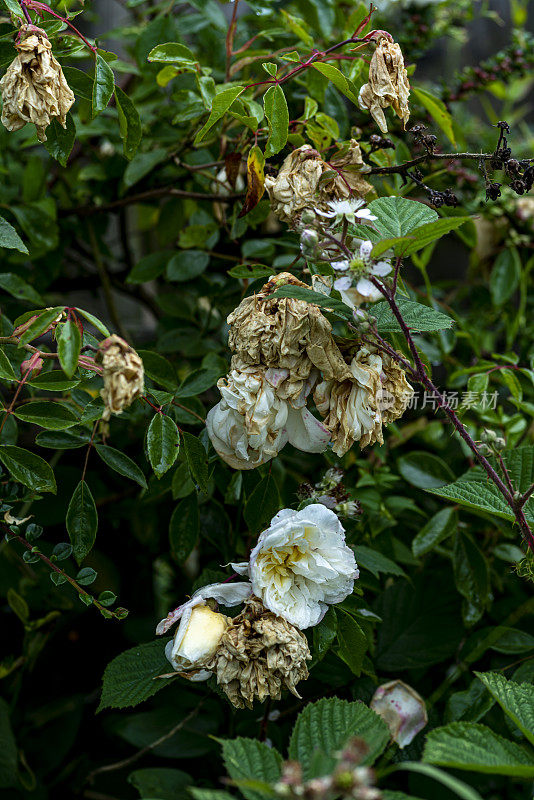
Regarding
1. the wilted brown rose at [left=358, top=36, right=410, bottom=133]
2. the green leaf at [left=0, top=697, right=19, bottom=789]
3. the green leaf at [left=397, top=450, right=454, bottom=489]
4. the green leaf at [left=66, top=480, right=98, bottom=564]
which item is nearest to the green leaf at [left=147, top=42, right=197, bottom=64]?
the wilted brown rose at [left=358, top=36, right=410, bottom=133]

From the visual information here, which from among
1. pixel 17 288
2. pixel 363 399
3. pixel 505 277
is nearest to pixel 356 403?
pixel 363 399

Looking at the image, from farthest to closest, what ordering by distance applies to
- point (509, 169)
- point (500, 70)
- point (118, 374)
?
point (500, 70)
point (509, 169)
point (118, 374)

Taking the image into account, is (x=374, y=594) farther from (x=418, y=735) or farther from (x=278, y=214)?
(x=278, y=214)

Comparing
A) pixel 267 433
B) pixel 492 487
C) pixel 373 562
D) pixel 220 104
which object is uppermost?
pixel 220 104

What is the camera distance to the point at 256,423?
569mm

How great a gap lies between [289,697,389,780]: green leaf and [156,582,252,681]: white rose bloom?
9 cm

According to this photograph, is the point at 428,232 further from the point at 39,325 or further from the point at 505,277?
the point at 505,277

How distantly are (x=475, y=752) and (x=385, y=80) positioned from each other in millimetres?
574

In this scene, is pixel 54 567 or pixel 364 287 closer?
pixel 364 287

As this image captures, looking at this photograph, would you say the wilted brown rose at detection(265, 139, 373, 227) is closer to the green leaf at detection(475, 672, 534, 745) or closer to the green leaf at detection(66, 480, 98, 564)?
the green leaf at detection(66, 480, 98, 564)

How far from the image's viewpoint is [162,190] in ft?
3.05

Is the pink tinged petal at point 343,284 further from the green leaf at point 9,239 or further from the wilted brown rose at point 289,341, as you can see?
the green leaf at point 9,239

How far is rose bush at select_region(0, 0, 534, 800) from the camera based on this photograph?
57 cm

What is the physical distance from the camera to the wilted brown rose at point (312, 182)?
0.63 meters
